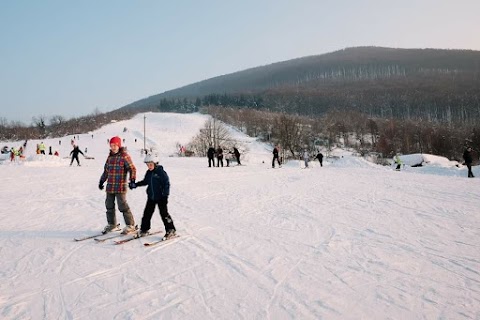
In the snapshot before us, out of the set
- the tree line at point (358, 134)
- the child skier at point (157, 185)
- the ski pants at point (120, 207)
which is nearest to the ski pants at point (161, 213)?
the child skier at point (157, 185)

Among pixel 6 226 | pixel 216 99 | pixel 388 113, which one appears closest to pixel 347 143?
pixel 388 113

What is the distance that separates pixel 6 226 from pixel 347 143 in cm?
9119

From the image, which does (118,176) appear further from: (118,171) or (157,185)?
(157,185)

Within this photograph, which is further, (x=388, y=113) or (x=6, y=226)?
(x=388, y=113)

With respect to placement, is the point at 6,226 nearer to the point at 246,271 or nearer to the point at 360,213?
the point at 246,271

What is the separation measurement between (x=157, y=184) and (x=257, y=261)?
7.49 ft

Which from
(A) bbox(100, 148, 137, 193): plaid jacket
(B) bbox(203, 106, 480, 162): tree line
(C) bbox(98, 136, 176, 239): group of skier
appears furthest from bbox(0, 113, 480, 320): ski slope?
(B) bbox(203, 106, 480, 162): tree line

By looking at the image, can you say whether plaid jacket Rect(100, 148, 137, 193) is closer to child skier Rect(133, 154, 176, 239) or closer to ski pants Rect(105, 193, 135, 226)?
ski pants Rect(105, 193, 135, 226)

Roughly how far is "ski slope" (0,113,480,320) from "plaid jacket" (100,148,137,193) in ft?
3.34

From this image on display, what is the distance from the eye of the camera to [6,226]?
7.55 m

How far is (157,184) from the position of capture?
609cm

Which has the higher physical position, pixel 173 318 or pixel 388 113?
pixel 388 113

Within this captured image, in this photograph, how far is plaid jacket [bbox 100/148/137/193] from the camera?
638 centimetres

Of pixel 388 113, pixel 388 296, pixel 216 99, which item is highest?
pixel 216 99
